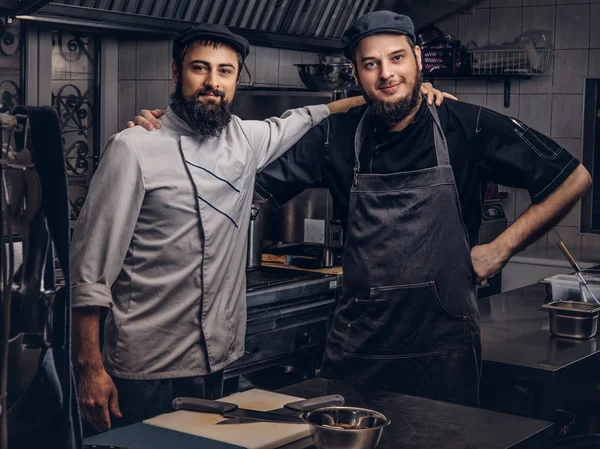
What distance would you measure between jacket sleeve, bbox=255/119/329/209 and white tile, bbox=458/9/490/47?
10.3ft

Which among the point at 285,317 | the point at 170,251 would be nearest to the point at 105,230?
the point at 170,251

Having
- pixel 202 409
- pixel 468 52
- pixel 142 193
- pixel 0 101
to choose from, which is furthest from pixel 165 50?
pixel 202 409

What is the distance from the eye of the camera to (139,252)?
228 centimetres

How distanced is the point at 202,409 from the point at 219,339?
69cm

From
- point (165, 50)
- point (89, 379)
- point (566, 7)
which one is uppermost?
point (566, 7)

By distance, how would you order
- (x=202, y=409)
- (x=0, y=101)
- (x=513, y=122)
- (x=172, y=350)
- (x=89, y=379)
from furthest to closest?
(x=0, y=101) → (x=513, y=122) → (x=172, y=350) → (x=89, y=379) → (x=202, y=409)

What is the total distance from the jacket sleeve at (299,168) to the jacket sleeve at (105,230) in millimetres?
488

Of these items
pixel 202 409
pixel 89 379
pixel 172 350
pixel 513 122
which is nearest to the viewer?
pixel 202 409

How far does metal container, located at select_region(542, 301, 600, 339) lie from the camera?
290cm

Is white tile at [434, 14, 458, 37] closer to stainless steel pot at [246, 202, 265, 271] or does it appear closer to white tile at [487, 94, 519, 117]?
white tile at [487, 94, 519, 117]

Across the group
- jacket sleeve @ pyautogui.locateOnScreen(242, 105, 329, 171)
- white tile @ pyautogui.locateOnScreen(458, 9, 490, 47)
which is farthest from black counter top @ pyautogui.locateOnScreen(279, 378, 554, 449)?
white tile @ pyautogui.locateOnScreen(458, 9, 490, 47)

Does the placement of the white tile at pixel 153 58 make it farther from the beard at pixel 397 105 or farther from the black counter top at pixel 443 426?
the black counter top at pixel 443 426

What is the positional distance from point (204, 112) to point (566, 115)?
3399 millimetres

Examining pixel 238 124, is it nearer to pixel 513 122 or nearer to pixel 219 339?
pixel 219 339
